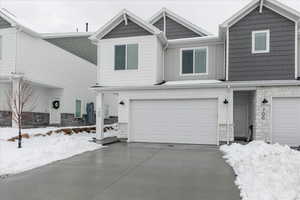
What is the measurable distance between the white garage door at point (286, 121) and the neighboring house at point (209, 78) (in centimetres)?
4

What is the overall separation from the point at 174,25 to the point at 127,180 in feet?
39.1

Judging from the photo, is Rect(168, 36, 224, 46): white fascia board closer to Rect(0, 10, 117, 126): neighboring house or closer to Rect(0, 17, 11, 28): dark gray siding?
Rect(0, 10, 117, 126): neighboring house

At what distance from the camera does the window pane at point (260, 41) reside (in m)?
10.6

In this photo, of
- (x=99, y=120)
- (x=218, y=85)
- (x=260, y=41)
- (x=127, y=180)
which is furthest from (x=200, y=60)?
(x=127, y=180)

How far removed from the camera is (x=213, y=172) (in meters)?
6.06

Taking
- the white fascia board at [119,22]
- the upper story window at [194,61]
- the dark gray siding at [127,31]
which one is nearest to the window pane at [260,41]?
the upper story window at [194,61]

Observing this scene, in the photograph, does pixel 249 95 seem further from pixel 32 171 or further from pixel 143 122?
pixel 32 171

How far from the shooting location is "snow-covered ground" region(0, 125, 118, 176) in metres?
6.65

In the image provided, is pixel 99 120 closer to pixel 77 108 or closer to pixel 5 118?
pixel 5 118

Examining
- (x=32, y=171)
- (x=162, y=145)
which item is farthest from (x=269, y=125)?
(x=32, y=171)

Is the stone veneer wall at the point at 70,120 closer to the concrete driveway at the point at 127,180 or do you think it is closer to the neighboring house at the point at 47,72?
the neighboring house at the point at 47,72

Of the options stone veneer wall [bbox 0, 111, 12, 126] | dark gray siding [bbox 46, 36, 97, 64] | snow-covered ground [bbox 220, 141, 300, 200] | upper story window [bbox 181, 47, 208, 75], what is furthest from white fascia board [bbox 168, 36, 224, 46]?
stone veneer wall [bbox 0, 111, 12, 126]

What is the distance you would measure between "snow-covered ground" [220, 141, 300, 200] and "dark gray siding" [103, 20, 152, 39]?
7.67m

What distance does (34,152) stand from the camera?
7984 mm
